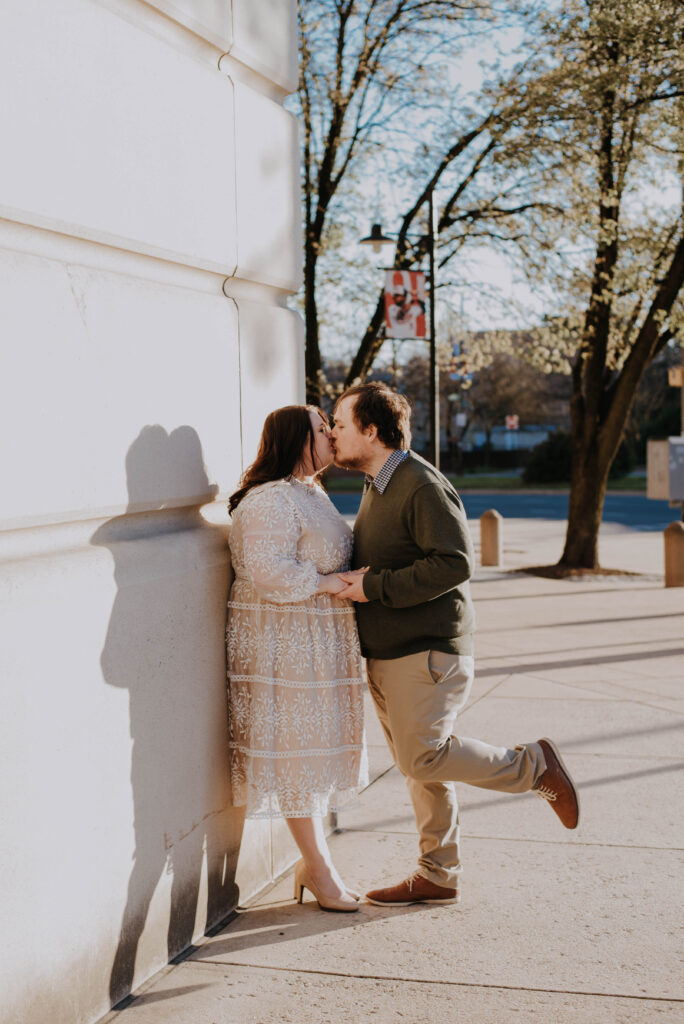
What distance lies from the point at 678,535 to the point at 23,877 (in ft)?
40.0

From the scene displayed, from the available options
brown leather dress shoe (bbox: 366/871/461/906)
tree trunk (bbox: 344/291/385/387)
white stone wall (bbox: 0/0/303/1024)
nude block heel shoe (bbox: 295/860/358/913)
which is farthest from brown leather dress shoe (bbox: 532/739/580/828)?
tree trunk (bbox: 344/291/385/387)

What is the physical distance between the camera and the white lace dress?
3.68 m

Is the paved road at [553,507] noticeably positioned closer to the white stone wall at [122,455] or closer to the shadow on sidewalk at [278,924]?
the shadow on sidewalk at [278,924]

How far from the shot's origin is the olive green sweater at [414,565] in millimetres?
3627

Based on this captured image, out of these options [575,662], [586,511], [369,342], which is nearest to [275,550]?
[575,662]

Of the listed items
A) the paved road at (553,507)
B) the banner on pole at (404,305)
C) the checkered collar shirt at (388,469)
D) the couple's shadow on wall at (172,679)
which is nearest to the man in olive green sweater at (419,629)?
the checkered collar shirt at (388,469)

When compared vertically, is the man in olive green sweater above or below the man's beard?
below

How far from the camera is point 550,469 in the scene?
44.2 meters

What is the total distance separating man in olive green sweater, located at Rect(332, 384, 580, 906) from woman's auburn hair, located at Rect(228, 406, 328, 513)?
0.41ft

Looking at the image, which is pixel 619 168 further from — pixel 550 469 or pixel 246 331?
pixel 550 469

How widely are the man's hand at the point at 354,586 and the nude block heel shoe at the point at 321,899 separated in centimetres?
99

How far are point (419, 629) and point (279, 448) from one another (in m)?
0.78

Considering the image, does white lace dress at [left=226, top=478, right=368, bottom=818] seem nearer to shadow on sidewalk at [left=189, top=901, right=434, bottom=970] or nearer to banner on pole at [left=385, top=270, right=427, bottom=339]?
shadow on sidewalk at [left=189, top=901, right=434, bottom=970]

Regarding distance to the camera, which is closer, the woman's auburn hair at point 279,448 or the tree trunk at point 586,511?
the woman's auburn hair at point 279,448
